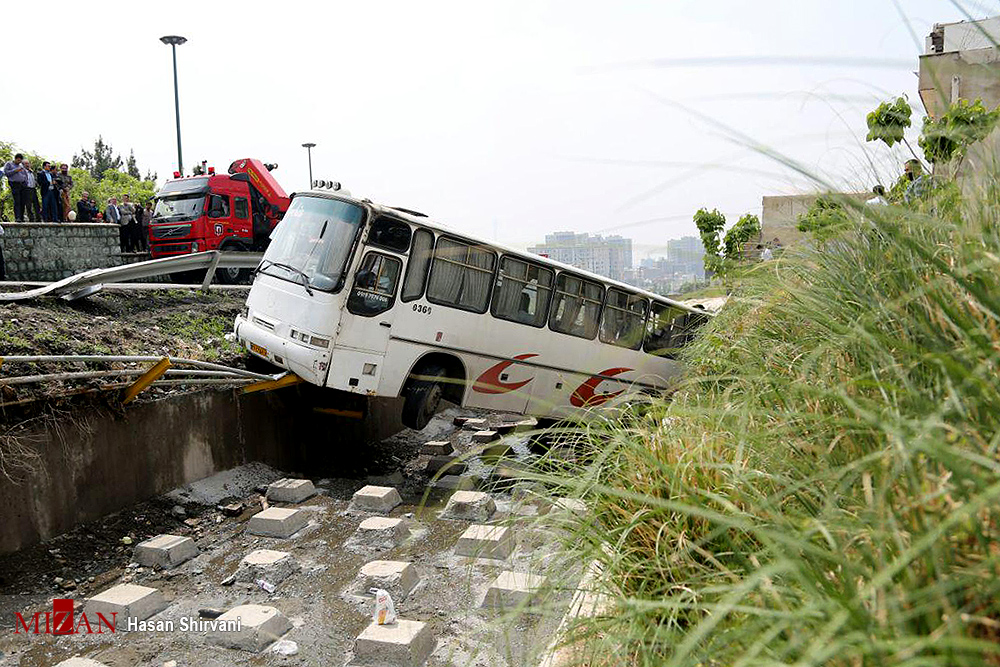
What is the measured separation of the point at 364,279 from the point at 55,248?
355 inches

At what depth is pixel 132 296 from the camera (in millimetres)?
10930

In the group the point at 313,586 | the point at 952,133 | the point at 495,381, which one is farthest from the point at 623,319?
the point at 952,133

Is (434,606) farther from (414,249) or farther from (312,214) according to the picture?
(312,214)

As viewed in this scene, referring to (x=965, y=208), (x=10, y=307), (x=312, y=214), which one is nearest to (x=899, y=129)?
(x=965, y=208)

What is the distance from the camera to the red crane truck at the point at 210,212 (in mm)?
18656

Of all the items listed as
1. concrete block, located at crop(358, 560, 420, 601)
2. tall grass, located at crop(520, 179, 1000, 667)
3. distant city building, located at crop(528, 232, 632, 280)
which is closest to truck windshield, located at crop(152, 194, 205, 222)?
concrete block, located at crop(358, 560, 420, 601)

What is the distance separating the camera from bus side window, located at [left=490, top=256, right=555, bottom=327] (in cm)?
1017

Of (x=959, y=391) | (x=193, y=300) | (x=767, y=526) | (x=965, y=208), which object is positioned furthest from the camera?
(x=193, y=300)

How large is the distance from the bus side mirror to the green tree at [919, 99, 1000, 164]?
5.98 m

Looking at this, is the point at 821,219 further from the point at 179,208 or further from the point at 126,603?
the point at 179,208

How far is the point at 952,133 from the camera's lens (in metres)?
2.28

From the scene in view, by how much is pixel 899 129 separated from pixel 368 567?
5.07 meters

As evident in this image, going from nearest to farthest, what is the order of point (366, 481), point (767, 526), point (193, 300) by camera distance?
point (767, 526) < point (366, 481) < point (193, 300)

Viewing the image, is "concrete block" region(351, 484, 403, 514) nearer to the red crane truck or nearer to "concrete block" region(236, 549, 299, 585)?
"concrete block" region(236, 549, 299, 585)
